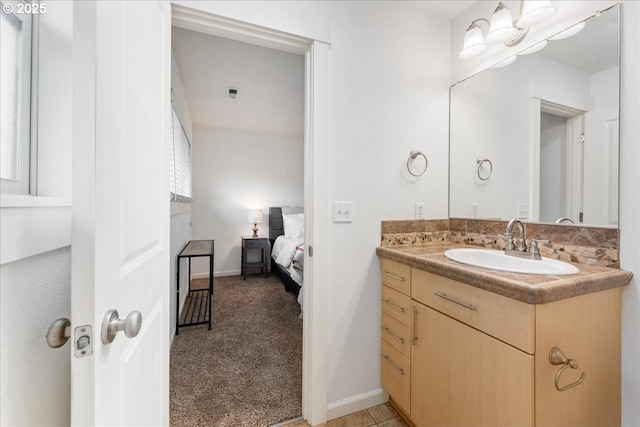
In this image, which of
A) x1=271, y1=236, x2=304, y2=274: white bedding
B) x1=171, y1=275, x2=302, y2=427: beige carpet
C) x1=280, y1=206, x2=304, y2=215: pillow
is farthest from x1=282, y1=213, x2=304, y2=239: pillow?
x1=171, y1=275, x2=302, y2=427: beige carpet

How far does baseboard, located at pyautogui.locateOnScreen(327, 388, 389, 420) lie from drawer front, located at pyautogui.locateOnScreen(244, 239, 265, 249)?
10.1ft

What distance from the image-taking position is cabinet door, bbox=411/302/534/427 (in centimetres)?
92

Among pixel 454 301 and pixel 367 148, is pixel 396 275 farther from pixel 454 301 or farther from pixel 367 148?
pixel 367 148

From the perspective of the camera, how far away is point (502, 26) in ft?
4.78

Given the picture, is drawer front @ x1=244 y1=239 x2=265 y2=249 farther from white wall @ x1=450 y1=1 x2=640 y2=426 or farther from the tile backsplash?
white wall @ x1=450 y1=1 x2=640 y2=426

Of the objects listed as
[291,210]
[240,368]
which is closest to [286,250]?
[291,210]

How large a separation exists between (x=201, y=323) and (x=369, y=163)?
2.11 metres

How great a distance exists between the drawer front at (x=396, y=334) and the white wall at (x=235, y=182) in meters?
3.50

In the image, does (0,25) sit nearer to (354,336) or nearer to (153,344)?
(153,344)

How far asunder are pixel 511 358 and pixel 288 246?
120 inches

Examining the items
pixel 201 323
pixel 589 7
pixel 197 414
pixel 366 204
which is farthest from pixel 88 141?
pixel 201 323

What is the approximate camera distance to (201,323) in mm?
2494

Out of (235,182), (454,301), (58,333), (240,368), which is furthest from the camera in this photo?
(235,182)

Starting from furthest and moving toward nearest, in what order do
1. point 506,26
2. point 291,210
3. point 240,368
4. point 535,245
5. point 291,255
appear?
1. point 291,210
2. point 291,255
3. point 240,368
4. point 506,26
5. point 535,245
